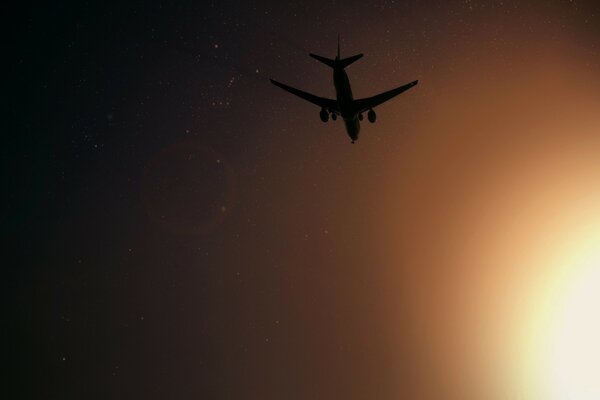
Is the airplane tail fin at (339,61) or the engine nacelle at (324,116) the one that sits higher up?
the airplane tail fin at (339,61)

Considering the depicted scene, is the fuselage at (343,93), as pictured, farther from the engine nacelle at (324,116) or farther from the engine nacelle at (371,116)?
the engine nacelle at (371,116)

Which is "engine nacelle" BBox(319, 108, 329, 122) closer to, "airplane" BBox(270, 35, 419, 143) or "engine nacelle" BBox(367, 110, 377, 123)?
"airplane" BBox(270, 35, 419, 143)

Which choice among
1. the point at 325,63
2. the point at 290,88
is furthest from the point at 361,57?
the point at 290,88

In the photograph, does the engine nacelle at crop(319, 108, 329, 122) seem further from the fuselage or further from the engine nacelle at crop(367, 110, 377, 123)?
the engine nacelle at crop(367, 110, 377, 123)

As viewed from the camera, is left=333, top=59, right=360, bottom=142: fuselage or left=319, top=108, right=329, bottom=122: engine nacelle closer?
left=333, top=59, right=360, bottom=142: fuselage

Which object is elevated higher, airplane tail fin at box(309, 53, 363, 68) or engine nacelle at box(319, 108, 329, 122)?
airplane tail fin at box(309, 53, 363, 68)

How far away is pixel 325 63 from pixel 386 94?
464 centimetres

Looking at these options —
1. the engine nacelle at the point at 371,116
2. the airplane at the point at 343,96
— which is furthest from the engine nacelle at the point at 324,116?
the engine nacelle at the point at 371,116

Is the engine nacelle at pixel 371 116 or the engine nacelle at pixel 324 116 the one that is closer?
the engine nacelle at pixel 324 116

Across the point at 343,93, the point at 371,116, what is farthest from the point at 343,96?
the point at 371,116

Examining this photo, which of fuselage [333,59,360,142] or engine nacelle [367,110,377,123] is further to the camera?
engine nacelle [367,110,377,123]

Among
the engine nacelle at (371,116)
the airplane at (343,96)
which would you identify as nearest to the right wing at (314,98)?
the airplane at (343,96)

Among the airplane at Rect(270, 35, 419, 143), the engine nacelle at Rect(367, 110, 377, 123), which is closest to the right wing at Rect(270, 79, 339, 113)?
the airplane at Rect(270, 35, 419, 143)

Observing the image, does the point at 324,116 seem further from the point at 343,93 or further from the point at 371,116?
the point at 371,116
